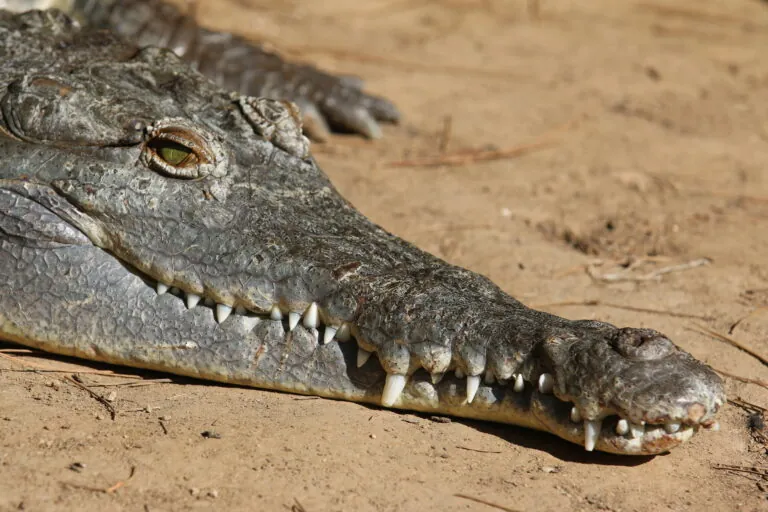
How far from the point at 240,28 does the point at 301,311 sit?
15.7ft

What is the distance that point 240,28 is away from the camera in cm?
741

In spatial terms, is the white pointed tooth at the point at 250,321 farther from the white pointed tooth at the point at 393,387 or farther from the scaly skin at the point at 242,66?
the scaly skin at the point at 242,66

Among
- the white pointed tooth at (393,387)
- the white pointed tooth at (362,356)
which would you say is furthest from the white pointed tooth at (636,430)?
the white pointed tooth at (362,356)

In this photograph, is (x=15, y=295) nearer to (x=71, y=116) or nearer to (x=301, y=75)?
(x=71, y=116)

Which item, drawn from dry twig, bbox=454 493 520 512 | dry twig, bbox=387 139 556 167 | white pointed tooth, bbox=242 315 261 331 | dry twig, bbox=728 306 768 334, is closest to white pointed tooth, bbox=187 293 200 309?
white pointed tooth, bbox=242 315 261 331

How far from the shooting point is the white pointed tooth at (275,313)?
3.13m

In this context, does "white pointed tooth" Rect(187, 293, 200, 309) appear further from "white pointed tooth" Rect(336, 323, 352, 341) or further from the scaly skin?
the scaly skin

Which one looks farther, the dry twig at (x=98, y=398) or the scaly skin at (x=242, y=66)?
the scaly skin at (x=242, y=66)

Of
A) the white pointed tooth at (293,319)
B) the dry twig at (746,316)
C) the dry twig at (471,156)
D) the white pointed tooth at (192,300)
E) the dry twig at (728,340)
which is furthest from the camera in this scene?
the dry twig at (471,156)

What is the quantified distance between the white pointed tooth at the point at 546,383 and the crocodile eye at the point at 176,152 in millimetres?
1400

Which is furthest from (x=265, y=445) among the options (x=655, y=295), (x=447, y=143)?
(x=447, y=143)

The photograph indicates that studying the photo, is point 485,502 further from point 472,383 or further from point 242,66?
point 242,66

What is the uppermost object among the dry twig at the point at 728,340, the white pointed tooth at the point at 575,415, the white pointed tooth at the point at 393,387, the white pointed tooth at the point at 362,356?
the white pointed tooth at the point at 575,415

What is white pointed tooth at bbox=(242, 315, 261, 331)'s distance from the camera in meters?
3.19
